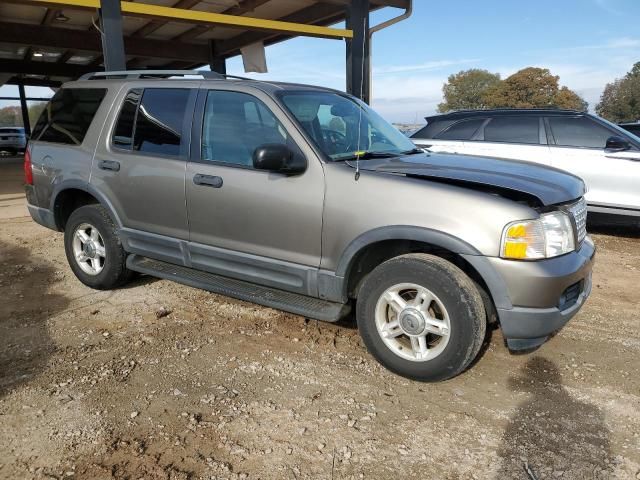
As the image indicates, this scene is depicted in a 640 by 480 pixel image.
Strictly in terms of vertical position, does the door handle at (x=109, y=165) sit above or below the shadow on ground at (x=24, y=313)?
above

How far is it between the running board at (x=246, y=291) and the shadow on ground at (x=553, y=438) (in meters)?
1.24

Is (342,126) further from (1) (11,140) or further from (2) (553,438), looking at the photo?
(1) (11,140)

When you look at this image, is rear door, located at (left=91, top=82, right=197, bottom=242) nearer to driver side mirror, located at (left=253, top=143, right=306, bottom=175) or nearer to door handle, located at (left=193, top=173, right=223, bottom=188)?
door handle, located at (left=193, top=173, right=223, bottom=188)

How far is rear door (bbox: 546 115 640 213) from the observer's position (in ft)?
21.2

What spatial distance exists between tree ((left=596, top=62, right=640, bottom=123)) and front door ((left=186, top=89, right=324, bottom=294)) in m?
50.7

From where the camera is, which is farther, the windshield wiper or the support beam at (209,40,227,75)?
the support beam at (209,40,227,75)

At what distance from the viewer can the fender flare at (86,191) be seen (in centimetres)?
436

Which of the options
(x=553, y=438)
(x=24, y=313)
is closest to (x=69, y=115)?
(x=24, y=313)

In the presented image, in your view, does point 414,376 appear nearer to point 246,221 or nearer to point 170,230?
point 246,221

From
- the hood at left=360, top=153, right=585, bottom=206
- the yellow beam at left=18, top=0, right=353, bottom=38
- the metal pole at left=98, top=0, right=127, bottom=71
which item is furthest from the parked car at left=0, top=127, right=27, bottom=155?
the hood at left=360, top=153, right=585, bottom=206

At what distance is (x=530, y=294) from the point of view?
277cm

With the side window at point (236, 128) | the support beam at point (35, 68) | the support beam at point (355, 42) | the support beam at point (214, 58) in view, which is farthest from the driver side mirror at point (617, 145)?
the support beam at point (35, 68)

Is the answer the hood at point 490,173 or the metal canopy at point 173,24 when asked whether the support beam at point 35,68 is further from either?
the hood at point 490,173

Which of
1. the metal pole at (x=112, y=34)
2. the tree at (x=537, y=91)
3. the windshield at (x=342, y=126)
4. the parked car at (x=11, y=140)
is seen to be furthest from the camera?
the tree at (x=537, y=91)
